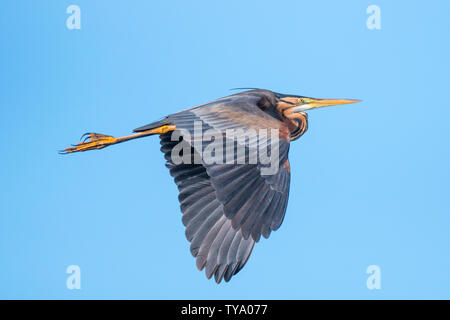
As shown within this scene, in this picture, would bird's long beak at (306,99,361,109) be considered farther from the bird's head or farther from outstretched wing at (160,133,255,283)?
outstretched wing at (160,133,255,283)

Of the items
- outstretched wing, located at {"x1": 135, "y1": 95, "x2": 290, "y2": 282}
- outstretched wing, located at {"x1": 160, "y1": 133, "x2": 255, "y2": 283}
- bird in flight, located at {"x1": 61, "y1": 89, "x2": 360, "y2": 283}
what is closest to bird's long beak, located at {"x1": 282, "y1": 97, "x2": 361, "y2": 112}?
bird in flight, located at {"x1": 61, "y1": 89, "x2": 360, "y2": 283}

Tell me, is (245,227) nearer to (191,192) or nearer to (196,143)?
(196,143)

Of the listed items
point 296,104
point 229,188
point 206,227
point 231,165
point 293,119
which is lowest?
point 206,227

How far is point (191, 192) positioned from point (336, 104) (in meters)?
2.00

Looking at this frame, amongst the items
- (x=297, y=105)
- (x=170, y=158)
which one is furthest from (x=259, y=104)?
(x=170, y=158)

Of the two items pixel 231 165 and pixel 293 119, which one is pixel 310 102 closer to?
pixel 293 119

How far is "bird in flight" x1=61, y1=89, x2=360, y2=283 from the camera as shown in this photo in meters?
7.34

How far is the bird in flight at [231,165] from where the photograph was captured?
7.34 meters

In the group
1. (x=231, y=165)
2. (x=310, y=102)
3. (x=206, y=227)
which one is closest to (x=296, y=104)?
(x=310, y=102)

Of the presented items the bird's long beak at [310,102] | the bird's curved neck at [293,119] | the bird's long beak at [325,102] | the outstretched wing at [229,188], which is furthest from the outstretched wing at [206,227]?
the bird's long beak at [325,102]

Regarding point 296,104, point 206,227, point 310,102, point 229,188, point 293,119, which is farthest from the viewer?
point 310,102

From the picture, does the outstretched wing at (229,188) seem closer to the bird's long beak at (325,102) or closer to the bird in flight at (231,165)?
the bird in flight at (231,165)

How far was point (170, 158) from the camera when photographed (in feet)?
28.8

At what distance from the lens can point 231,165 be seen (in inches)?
289
